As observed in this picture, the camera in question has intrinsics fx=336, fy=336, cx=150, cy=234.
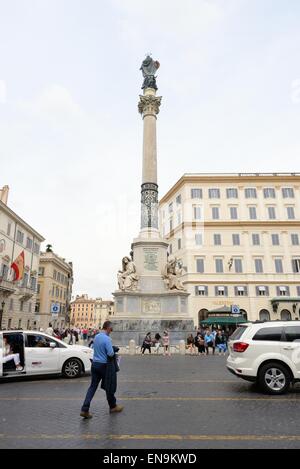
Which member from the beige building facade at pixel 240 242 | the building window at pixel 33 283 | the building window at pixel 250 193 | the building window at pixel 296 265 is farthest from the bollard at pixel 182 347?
the building window at pixel 33 283

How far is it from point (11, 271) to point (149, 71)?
33565mm

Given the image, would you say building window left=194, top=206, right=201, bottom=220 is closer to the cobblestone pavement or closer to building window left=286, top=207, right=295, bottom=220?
building window left=286, top=207, right=295, bottom=220

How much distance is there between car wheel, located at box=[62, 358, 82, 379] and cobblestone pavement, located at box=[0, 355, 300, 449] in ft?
3.55

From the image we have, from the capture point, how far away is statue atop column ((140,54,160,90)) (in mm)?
30372

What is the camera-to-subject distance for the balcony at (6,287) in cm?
4401

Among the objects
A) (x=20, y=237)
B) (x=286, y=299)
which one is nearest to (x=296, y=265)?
A: (x=286, y=299)

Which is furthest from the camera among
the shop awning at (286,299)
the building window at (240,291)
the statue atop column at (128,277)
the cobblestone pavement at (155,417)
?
the building window at (240,291)

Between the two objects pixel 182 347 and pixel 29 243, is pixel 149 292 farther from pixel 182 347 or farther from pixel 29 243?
pixel 29 243

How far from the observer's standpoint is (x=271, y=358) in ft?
27.5

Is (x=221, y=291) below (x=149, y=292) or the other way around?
the other way around

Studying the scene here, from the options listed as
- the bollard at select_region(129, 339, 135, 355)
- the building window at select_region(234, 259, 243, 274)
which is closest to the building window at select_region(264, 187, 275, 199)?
the building window at select_region(234, 259, 243, 274)

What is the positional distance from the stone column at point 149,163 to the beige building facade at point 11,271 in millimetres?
26023

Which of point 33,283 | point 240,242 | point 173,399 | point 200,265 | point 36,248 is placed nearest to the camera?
point 173,399

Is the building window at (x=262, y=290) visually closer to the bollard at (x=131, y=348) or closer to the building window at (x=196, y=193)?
the building window at (x=196, y=193)
